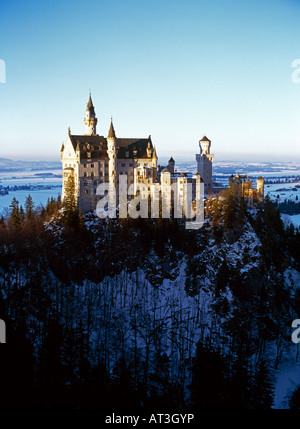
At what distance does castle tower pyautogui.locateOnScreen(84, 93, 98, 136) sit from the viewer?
302ft

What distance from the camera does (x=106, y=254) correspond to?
71688mm

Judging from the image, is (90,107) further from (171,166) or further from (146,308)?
(146,308)

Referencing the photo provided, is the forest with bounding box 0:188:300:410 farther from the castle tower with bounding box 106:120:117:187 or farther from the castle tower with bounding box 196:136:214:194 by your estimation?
the castle tower with bounding box 106:120:117:187

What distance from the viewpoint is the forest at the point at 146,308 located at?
53.2m

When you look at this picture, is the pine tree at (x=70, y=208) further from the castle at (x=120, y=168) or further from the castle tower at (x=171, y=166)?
the castle tower at (x=171, y=166)

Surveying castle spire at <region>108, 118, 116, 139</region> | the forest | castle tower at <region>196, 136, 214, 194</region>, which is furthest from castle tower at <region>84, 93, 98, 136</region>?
castle tower at <region>196, 136, 214, 194</region>

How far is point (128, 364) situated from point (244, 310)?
2207 cm

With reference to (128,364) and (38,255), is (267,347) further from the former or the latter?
(38,255)

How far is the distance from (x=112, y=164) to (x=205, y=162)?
21.6 meters

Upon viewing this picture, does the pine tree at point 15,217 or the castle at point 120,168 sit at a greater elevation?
the castle at point 120,168

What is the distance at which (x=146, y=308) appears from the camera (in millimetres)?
66938

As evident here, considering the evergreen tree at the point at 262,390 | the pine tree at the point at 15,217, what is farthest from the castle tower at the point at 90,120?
the evergreen tree at the point at 262,390

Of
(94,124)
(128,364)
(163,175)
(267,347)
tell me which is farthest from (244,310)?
(94,124)
